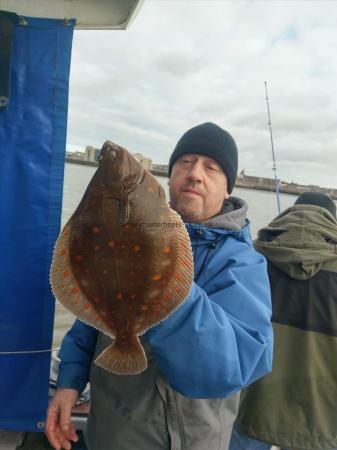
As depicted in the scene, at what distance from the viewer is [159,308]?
1.67 metres

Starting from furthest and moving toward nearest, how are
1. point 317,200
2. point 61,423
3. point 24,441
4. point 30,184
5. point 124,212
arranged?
point 317,200
point 24,441
point 30,184
point 61,423
point 124,212

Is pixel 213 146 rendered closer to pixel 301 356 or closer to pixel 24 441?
pixel 301 356

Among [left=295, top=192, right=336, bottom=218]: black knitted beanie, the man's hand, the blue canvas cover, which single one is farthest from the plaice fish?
[left=295, top=192, right=336, bottom=218]: black knitted beanie

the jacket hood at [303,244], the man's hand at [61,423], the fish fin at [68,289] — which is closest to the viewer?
the fish fin at [68,289]

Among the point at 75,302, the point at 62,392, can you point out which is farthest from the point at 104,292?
the point at 62,392

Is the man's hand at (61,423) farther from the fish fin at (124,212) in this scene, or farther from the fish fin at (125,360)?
the fish fin at (124,212)

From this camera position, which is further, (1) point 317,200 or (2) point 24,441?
(1) point 317,200

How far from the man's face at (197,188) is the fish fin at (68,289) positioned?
32.0 inches

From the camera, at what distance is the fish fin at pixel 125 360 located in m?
1.71

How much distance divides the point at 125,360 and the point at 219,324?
438 millimetres

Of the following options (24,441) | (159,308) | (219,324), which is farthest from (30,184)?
(24,441)

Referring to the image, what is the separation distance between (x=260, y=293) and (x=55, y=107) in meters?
1.78

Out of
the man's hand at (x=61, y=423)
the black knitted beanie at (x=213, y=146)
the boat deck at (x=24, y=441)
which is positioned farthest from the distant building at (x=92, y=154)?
the boat deck at (x=24, y=441)

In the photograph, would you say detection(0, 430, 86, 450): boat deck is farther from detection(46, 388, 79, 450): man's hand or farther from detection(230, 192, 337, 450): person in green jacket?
detection(230, 192, 337, 450): person in green jacket
